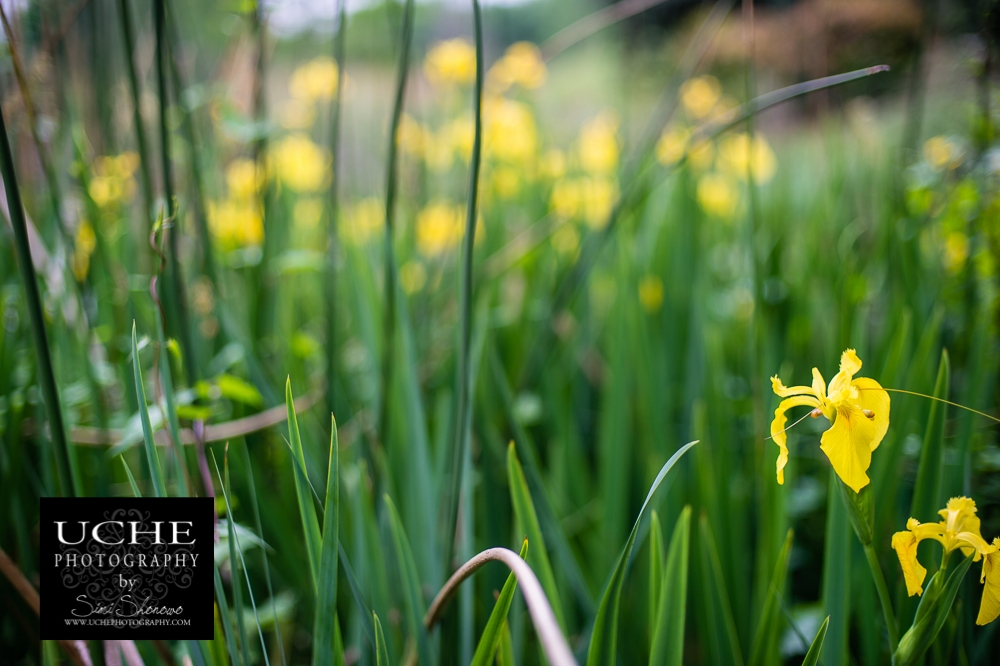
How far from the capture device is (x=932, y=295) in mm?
774

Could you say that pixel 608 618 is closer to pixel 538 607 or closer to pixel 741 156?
pixel 538 607

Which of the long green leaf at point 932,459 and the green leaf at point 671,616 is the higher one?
the long green leaf at point 932,459

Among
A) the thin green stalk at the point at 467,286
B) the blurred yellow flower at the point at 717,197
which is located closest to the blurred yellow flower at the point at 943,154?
the blurred yellow flower at the point at 717,197

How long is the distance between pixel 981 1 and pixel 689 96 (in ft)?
3.68

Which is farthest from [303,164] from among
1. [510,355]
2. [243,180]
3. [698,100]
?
[698,100]

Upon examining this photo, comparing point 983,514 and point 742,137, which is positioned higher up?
point 742,137

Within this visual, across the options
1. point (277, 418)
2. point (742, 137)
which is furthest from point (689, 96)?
point (277, 418)

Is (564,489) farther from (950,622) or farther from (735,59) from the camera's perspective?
(735,59)

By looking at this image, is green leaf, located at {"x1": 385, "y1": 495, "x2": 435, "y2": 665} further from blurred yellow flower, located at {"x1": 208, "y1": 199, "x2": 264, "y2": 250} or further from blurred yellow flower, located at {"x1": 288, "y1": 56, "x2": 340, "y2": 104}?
blurred yellow flower, located at {"x1": 288, "y1": 56, "x2": 340, "y2": 104}

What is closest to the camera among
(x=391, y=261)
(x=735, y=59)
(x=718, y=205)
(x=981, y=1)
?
(x=391, y=261)

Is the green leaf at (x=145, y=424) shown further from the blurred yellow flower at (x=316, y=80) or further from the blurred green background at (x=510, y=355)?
the blurred yellow flower at (x=316, y=80)

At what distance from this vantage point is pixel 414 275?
1144 mm

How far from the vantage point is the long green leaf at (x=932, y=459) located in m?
0.39

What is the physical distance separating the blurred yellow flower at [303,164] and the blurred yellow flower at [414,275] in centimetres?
46
